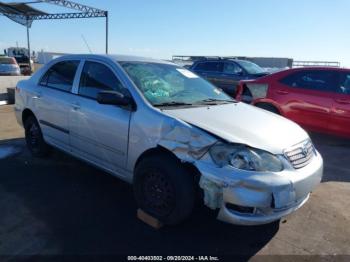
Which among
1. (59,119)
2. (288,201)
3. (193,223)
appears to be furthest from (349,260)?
(59,119)

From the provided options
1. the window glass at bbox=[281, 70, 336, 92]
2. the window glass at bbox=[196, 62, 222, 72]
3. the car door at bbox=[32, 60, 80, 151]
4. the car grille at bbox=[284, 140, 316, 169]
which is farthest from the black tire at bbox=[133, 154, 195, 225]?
the window glass at bbox=[196, 62, 222, 72]

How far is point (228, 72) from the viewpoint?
39.3 ft

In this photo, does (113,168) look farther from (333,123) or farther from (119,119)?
(333,123)

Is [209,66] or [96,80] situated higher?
[96,80]

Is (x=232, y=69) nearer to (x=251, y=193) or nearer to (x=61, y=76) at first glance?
(x=61, y=76)

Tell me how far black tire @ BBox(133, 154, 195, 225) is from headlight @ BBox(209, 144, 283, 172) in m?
0.34

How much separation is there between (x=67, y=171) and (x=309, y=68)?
5.03 meters

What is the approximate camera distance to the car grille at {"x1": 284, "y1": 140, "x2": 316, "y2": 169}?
3.15m

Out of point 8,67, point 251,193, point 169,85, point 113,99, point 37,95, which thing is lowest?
point 8,67

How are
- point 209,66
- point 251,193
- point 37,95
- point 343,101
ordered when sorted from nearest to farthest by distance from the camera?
point 251,193 < point 37,95 < point 343,101 < point 209,66

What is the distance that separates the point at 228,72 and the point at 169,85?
8.26 m

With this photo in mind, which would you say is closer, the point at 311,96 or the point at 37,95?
the point at 37,95

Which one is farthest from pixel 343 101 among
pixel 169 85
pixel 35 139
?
pixel 35 139

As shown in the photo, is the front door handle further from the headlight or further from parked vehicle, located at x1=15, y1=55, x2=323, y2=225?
the headlight
